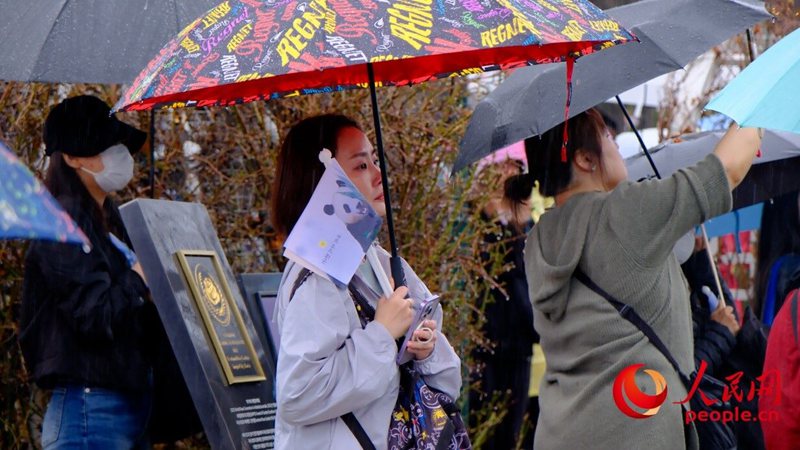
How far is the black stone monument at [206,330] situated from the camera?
4.65 metres

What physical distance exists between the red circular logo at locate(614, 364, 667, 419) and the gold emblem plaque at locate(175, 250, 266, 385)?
1.52 m

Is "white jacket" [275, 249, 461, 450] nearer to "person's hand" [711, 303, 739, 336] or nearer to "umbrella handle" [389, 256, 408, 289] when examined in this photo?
"umbrella handle" [389, 256, 408, 289]

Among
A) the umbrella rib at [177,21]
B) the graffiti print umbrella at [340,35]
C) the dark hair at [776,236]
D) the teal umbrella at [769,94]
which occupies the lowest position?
the dark hair at [776,236]

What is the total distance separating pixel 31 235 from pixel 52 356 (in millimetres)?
2614

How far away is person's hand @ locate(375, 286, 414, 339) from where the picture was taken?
3783 mm

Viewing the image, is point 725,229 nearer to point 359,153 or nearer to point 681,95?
point 359,153

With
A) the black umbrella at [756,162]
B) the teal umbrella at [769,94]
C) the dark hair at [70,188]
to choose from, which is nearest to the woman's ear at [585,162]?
the teal umbrella at [769,94]

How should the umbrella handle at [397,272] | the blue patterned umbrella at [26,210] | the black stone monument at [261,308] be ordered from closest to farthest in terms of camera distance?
the blue patterned umbrella at [26,210], the umbrella handle at [397,272], the black stone monument at [261,308]

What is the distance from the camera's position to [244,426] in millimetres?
4688

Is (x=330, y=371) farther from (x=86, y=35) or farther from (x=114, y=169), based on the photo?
(x=86, y=35)

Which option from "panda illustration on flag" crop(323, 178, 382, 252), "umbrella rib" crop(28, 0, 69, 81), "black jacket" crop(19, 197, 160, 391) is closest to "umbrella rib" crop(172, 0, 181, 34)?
"umbrella rib" crop(28, 0, 69, 81)

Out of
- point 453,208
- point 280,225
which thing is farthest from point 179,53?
point 453,208

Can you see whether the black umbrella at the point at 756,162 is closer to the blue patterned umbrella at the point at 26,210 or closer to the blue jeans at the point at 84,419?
the blue jeans at the point at 84,419

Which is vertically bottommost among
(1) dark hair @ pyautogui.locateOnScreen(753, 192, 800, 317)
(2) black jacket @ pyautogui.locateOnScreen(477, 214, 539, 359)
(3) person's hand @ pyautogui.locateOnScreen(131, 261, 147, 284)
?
(2) black jacket @ pyautogui.locateOnScreen(477, 214, 539, 359)
